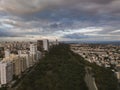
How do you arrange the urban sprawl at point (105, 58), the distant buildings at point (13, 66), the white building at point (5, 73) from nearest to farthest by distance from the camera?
the white building at point (5, 73) → the distant buildings at point (13, 66) → the urban sprawl at point (105, 58)

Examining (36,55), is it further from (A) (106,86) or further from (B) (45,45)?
(A) (106,86)

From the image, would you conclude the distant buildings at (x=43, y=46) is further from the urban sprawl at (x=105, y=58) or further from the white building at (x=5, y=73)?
the white building at (x=5, y=73)

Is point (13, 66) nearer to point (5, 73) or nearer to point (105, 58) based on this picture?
point (5, 73)

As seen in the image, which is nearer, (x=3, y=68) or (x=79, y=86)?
(x=79, y=86)

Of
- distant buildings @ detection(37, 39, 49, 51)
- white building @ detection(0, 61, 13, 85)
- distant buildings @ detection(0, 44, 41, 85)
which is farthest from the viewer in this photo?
distant buildings @ detection(37, 39, 49, 51)

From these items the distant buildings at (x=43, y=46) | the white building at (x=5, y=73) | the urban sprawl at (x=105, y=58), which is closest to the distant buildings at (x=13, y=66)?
the white building at (x=5, y=73)

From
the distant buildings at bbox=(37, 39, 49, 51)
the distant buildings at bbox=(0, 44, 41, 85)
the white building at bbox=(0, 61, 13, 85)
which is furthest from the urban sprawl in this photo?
the white building at bbox=(0, 61, 13, 85)

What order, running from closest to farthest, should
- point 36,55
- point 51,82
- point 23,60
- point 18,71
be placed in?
point 51,82 → point 18,71 → point 23,60 → point 36,55

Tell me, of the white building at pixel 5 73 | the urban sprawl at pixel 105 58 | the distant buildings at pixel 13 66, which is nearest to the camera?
the white building at pixel 5 73

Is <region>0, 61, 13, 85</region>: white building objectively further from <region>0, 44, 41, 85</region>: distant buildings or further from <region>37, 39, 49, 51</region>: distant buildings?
<region>37, 39, 49, 51</region>: distant buildings

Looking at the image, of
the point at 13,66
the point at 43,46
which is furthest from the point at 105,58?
the point at 43,46

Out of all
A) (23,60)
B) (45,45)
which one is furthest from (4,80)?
(45,45)
